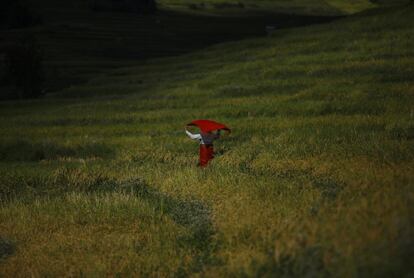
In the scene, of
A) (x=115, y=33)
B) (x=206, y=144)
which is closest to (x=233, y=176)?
(x=206, y=144)

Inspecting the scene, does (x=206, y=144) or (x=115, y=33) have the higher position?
(x=206, y=144)

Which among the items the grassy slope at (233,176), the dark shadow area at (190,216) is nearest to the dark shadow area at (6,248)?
the grassy slope at (233,176)

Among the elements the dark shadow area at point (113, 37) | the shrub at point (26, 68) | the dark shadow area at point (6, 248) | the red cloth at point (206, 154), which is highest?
the dark shadow area at point (6, 248)

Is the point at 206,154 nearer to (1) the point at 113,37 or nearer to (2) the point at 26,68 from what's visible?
(2) the point at 26,68

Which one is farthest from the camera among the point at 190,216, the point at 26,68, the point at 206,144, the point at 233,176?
the point at 26,68

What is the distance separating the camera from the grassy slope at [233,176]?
22.0 ft

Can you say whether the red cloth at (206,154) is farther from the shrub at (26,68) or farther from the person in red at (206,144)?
the shrub at (26,68)

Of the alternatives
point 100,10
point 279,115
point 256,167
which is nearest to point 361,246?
point 256,167

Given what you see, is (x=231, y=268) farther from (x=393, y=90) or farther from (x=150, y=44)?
(x=150, y=44)

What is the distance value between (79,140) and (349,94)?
1226 centimetres

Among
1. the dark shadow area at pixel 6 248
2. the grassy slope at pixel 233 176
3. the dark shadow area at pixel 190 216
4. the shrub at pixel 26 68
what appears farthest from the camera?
the shrub at pixel 26 68

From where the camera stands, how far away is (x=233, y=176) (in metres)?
13.3

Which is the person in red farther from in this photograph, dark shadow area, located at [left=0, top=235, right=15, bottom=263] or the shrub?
the shrub

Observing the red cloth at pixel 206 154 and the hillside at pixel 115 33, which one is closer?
the red cloth at pixel 206 154
